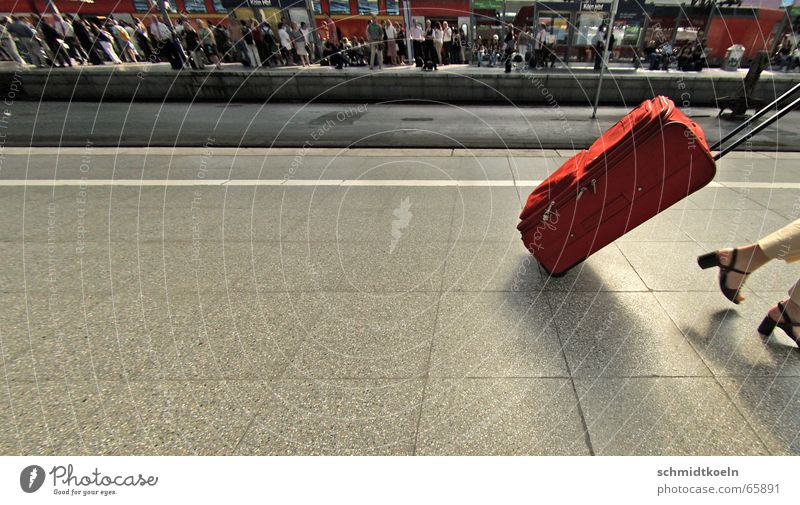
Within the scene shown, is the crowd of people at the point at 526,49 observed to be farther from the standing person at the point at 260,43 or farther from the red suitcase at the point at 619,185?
the red suitcase at the point at 619,185

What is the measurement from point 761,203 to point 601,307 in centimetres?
341

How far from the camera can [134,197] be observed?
13.4ft

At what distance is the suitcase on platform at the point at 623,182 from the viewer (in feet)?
5.75

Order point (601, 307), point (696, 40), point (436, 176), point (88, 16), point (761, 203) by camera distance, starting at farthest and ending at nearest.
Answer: point (88, 16), point (696, 40), point (436, 176), point (761, 203), point (601, 307)

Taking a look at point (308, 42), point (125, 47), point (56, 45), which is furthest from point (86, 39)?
point (308, 42)

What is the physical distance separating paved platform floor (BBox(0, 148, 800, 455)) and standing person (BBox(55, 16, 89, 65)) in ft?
49.9

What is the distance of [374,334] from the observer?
7.17 ft

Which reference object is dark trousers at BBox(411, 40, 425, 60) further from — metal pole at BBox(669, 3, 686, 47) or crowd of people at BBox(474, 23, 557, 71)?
metal pole at BBox(669, 3, 686, 47)

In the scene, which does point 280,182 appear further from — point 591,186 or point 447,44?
point 447,44

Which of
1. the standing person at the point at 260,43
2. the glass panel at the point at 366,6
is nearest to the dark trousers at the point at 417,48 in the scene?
the standing person at the point at 260,43
